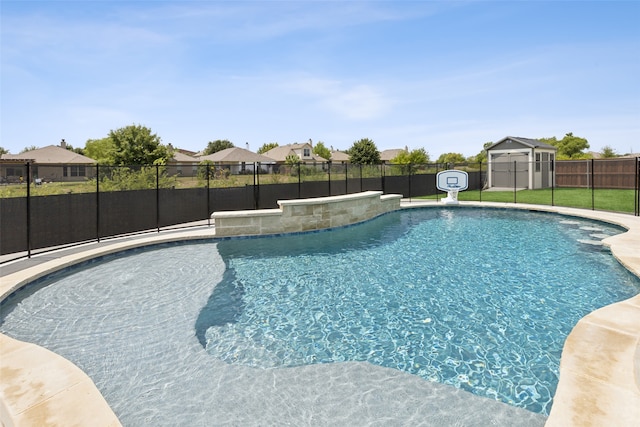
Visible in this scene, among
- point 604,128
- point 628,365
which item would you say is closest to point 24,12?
point 628,365

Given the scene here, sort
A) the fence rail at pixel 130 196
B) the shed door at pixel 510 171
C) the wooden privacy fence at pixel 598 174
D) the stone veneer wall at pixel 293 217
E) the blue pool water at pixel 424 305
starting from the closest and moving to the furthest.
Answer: the blue pool water at pixel 424 305 → the fence rail at pixel 130 196 → the stone veneer wall at pixel 293 217 → the wooden privacy fence at pixel 598 174 → the shed door at pixel 510 171

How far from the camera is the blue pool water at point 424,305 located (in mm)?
4148

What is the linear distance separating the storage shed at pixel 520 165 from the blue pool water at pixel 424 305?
1811 cm

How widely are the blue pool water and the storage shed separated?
59.4ft

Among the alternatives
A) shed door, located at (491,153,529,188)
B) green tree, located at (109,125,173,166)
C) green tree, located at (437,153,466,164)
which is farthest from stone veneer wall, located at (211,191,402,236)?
green tree, located at (437,153,466,164)

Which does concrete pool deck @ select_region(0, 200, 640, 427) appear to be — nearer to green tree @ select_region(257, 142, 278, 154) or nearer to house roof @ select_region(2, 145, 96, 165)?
house roof @ select_region(2, 145, 96, 165)

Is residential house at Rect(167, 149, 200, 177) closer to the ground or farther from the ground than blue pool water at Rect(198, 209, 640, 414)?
farther from the ground

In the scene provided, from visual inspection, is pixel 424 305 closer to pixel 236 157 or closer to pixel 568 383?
pixel 568 383

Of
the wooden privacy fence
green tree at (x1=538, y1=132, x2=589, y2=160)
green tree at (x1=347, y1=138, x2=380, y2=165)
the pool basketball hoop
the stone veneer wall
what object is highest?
green tree at (x1=538, y1=132, x2=589, y2=160)

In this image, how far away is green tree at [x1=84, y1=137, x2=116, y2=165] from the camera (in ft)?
104

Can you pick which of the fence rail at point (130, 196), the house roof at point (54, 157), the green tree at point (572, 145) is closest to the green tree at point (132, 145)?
the house roof at point (54, 157)

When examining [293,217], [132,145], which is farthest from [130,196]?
[132,145]

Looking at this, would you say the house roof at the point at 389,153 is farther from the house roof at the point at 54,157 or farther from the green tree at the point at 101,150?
the house roof at the point at 54,157

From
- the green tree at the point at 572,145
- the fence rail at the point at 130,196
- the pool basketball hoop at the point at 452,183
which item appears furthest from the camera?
the green tree at the point at 572,145
